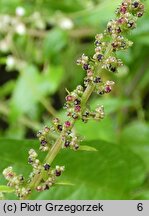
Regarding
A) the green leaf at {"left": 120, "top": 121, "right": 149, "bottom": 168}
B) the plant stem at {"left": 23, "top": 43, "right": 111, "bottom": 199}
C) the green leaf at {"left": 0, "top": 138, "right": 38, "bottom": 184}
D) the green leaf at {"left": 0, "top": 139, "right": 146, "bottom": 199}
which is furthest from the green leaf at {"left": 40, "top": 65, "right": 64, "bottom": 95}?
the plant stem at {"left": 23, "top": 43, "right": 111, "bottom": 199}

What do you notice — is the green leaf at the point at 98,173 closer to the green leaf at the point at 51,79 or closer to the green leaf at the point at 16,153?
the green leaf at the point at 16,153

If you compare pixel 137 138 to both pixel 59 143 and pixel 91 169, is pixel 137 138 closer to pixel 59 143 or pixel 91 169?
pixel 91 169

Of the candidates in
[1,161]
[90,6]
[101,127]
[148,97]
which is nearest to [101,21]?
[90,6]

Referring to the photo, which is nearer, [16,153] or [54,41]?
[16,153]

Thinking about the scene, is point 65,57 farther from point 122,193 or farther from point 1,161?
point 1,161

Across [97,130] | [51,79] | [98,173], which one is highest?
[51,79]

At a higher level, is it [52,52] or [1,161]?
[52,52]

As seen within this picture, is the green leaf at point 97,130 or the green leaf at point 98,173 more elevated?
the green leaf at point 97,130

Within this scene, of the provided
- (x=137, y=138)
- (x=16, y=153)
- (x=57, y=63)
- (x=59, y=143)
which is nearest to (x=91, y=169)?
(x=16, y=153)

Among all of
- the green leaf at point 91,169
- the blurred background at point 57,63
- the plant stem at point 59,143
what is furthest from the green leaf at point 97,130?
the plant stem at point 59,143
